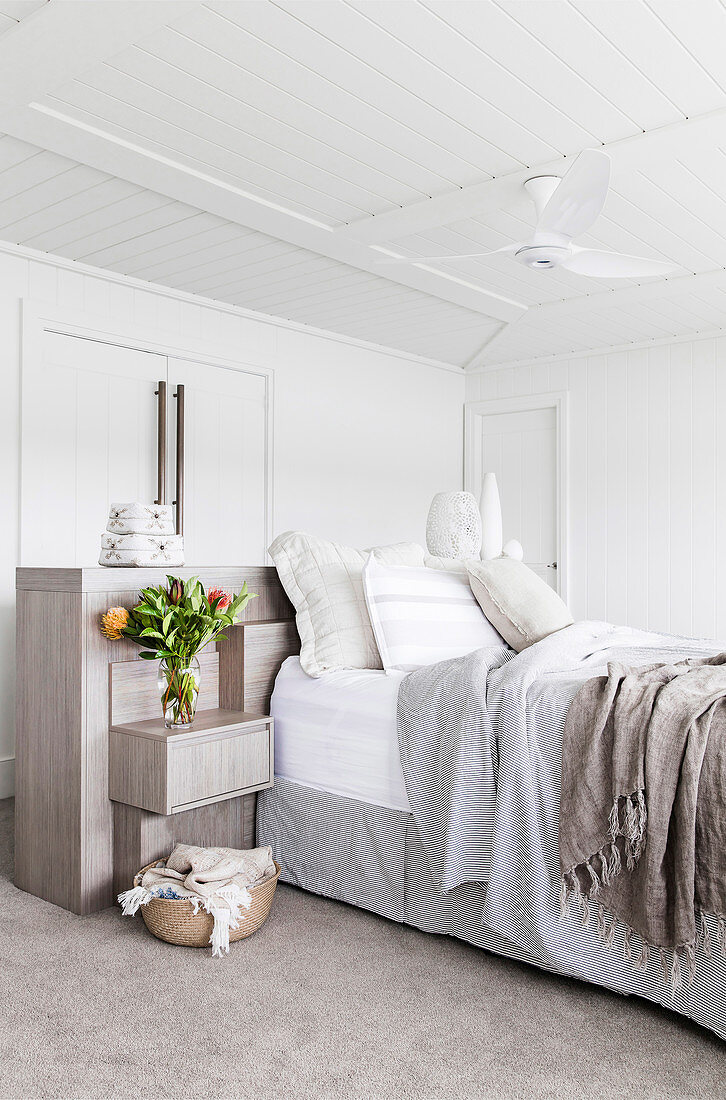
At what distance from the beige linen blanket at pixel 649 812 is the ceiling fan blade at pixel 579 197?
55.2 inches

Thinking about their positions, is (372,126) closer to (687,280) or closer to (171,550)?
(171,550)

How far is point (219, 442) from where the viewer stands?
4.52 meters

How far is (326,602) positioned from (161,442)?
177cm

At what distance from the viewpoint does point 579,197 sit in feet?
8.25

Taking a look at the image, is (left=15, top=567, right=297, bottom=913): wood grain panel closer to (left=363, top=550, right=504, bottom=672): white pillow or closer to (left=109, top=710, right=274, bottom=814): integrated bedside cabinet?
(left=109, top=710, right=274, bottom=814): integrated bedside cabinet

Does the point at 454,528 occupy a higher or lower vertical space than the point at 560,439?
lower

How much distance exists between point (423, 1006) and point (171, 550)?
1436 millimetres

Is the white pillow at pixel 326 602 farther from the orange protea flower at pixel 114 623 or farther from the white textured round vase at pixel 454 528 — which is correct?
the orange protea flower at pixel 114 623

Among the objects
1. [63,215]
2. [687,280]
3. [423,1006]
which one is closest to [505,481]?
[687,280]

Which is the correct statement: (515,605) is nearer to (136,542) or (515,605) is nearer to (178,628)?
(178,628)

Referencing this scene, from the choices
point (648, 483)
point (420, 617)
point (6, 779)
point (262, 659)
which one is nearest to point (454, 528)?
point (420, 617)

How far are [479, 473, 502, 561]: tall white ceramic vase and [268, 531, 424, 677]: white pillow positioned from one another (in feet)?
1.99

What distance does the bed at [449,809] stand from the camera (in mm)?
1949

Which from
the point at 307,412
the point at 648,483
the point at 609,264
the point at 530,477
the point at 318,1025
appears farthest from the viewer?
the point at 530,477
